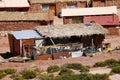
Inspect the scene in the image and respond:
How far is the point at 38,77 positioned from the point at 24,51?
10.4 m

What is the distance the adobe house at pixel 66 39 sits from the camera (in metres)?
40.1

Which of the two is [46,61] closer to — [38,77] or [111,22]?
[38,77]

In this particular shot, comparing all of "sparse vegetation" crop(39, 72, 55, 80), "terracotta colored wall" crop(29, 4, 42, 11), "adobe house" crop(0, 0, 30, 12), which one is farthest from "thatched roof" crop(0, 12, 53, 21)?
"sparse vegetation" crop(39, 72, 55, 80)

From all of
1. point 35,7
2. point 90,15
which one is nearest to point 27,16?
point 35,7

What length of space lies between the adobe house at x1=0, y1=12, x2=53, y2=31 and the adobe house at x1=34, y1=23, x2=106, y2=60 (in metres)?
10.9

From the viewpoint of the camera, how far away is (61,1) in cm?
5878

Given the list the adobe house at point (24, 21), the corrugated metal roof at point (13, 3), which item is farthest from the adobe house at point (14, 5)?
the adobe house at point (24, 21)

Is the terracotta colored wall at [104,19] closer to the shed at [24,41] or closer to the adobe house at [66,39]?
the adobe house at [66,39]

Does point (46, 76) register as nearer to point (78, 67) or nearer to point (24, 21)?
point (78, 67)

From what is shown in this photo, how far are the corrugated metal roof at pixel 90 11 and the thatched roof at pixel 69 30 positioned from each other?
12416 millimetres

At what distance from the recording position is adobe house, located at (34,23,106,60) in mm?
40094

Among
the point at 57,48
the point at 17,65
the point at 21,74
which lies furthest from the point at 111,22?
the point at 21,74

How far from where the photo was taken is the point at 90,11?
5594cm

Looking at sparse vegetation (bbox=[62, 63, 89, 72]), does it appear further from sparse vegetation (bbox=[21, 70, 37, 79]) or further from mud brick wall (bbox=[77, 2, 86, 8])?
mud brick wall (bbox=[77, 2, 86, 8])
